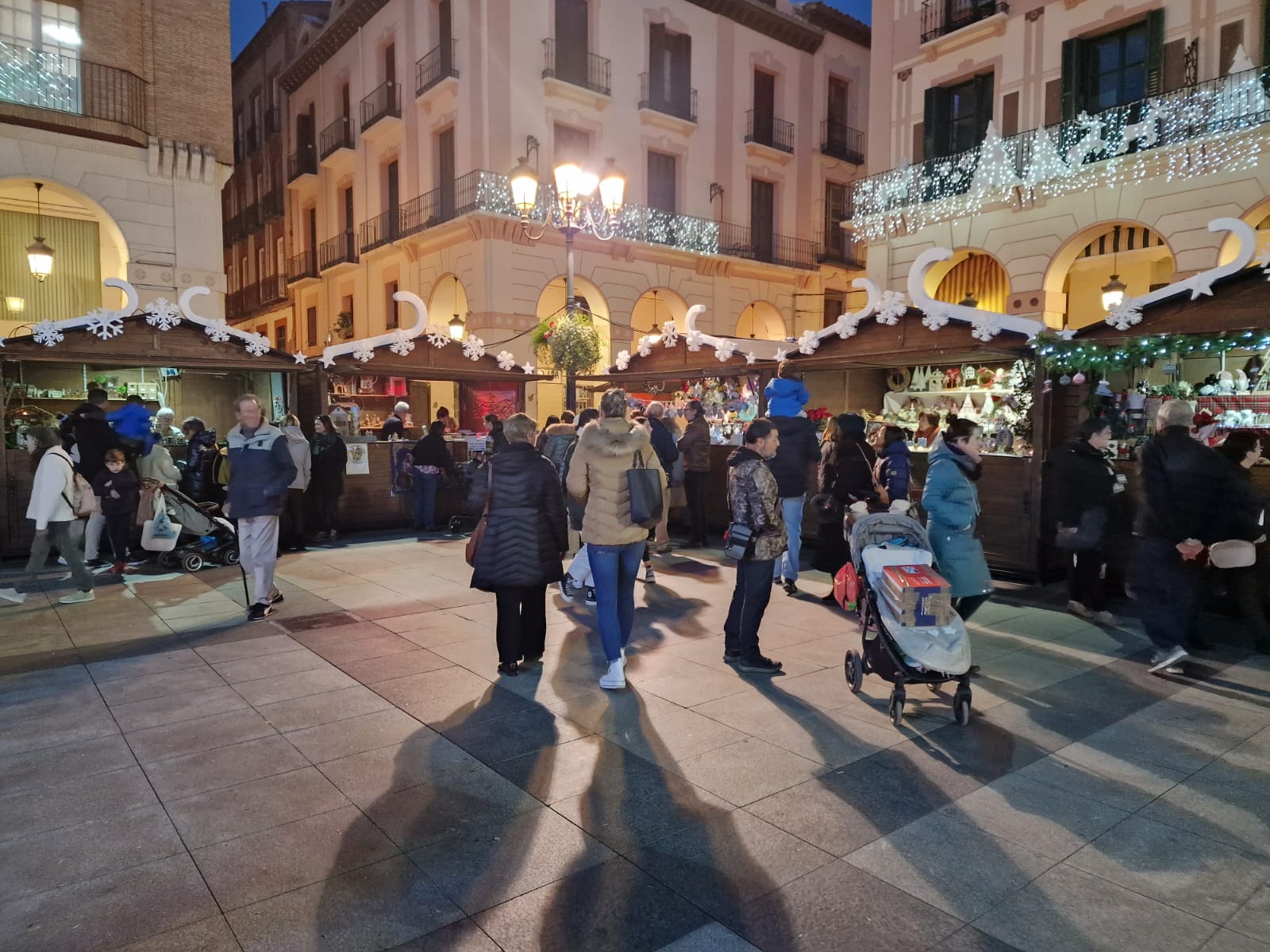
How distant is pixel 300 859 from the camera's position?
10.0 feet

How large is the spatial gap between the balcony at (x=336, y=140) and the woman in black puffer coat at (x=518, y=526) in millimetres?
21046

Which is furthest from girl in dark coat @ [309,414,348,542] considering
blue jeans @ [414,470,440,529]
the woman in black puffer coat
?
the woman in black puffer coat

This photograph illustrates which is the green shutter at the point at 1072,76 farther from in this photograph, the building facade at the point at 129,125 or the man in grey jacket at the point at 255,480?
the building facade at the point at 129,125

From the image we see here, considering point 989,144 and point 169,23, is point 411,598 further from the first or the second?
point 989,144

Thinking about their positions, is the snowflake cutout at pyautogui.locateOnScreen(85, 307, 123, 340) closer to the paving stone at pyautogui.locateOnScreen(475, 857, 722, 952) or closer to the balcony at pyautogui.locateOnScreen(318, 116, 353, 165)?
the paving stone at pyautogui.locateOnScreen(475, 857, 722, 952)

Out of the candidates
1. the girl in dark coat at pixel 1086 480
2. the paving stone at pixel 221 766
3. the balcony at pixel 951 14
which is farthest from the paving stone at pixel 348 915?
the balcony at pixel 951 14

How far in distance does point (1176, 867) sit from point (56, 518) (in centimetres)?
804

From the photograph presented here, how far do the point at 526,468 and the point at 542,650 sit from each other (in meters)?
1.25

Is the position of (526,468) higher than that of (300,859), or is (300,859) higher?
(526,468)

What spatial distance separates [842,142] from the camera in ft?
81.7

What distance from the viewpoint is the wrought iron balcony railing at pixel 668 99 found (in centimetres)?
2081

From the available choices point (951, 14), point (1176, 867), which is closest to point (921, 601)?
point (1176, 867)

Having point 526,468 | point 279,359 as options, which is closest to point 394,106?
point 279,359

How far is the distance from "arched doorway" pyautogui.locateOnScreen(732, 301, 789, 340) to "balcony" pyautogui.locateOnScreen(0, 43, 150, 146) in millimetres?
15281
